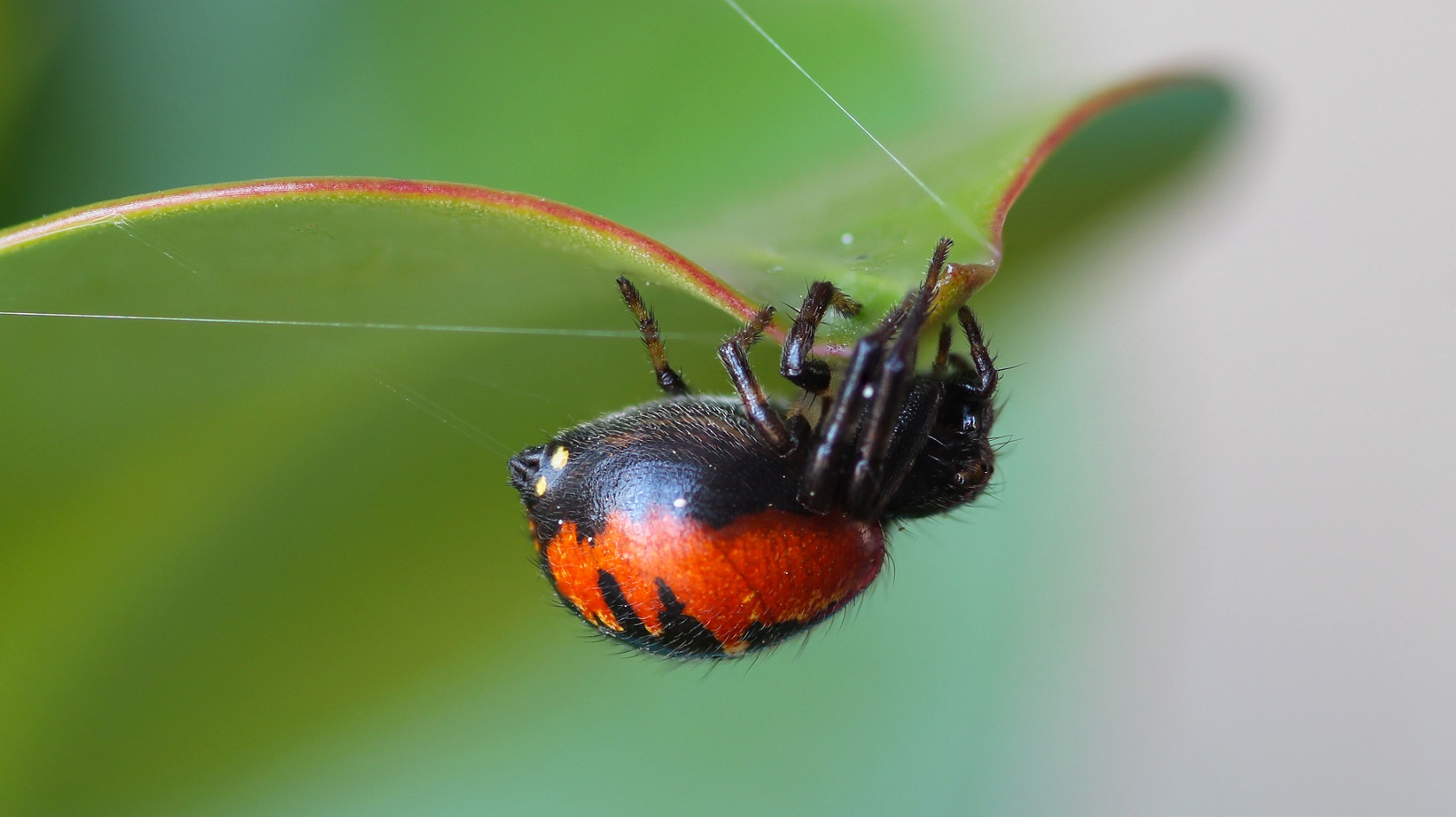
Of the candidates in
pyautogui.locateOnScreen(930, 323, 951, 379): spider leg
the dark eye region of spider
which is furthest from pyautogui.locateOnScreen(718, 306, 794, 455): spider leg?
pyautogui.locateOnScreen(930, 323, 951, 379): spider leg

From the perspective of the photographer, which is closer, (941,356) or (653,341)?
(653,341)

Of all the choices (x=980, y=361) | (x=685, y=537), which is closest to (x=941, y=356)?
(x=980, y=361)

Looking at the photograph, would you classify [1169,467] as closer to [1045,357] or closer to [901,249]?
[1045,357]

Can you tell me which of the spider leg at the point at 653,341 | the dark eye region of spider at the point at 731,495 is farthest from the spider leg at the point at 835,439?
the spider leg at the point at 653,341

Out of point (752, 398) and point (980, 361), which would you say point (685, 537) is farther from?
point (980, 361)

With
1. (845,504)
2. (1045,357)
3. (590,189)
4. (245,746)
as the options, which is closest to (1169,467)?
(1045,357)

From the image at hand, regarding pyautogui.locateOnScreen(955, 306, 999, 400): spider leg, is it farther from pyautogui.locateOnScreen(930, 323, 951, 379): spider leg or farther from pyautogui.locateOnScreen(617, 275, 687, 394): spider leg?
pyautogui.locateOnScreen(617, 275, 687, 394): spider leg

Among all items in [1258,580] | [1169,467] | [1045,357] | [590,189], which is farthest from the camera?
[1258,580]
